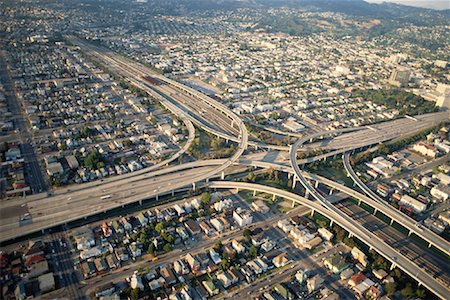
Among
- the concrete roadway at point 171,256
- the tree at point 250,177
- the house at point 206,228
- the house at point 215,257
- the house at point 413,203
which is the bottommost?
the concrete roadway at point 171,256

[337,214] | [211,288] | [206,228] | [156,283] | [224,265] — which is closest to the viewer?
[211,288]

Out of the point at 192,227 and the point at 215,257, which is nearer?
the point at 215,257

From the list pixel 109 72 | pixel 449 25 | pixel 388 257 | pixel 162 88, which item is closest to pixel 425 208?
pixel 388 257

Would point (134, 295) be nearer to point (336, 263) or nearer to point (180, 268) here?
point (180, 268)

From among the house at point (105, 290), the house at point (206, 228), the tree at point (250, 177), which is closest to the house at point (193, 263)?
the house at point (206, 228)

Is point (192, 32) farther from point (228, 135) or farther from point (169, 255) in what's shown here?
point (169, 255)

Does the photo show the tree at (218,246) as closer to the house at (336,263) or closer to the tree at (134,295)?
the tree at (134,295)

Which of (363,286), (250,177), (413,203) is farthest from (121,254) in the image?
(413,203)

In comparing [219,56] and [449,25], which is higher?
[449,25]
